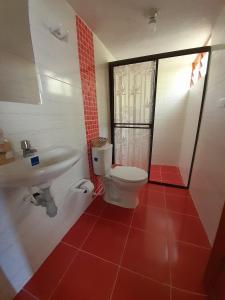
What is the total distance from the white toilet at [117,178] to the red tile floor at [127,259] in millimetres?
145

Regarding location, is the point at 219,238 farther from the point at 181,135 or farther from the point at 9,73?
the point at 181,135

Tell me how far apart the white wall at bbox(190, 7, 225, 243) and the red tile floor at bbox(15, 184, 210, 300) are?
228 mm

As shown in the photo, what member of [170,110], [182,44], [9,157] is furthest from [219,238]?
[170,110]

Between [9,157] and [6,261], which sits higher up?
[9,157]

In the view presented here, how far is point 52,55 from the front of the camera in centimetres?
100

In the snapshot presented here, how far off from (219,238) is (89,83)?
1.67 meters

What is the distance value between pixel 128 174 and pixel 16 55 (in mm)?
1345

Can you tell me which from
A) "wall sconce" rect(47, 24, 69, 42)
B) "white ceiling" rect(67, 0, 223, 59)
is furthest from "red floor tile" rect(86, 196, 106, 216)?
"white ceiling" rect(67, 0, 223, 59)

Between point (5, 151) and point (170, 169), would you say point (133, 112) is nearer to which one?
point (170, 169)

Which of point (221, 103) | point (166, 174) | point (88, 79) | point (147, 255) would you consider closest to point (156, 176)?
point (166, 174)

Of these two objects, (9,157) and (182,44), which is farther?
A: (182,44)

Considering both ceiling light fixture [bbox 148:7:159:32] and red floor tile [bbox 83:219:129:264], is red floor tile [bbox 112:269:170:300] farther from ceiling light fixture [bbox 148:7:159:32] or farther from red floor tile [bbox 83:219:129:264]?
ceiling light fixture [bbox 148:7:159:32]

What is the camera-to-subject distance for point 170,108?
101 inches

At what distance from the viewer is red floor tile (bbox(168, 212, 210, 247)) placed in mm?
1229
